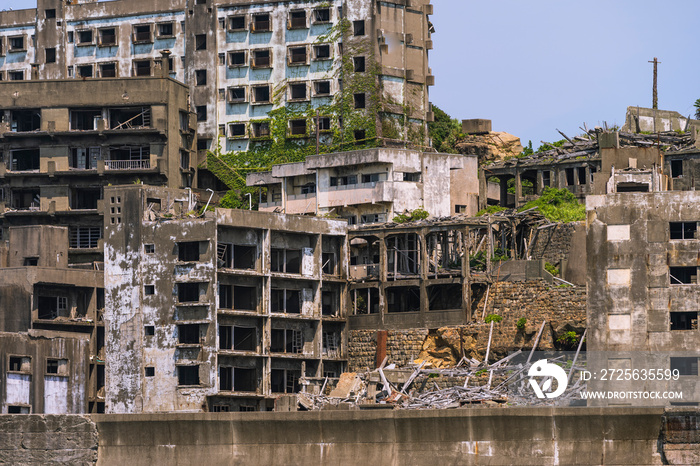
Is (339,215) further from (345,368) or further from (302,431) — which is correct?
(302,431)

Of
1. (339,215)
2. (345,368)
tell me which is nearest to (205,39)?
(339,215)

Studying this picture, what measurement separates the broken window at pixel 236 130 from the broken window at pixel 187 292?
23.7 meters

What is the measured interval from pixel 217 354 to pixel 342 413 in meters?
16.2

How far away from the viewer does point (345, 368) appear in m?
82.2

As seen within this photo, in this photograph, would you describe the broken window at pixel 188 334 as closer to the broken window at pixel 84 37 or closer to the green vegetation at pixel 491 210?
the green vegetation at pixel 491 210

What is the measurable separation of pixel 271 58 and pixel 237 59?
231 centimetres

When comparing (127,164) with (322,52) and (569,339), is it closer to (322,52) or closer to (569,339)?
(322,52)

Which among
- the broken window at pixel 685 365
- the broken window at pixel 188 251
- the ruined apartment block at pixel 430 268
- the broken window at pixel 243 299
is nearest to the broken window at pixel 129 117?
the broken window at pixel 188 251

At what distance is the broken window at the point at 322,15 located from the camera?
100688 millimetres

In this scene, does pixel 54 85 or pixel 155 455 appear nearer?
pixel 155 455

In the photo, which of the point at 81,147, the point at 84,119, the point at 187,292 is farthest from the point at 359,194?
the point at 84,119

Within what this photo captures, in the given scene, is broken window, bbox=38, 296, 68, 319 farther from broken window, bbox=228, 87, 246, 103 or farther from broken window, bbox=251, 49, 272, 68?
broken window, bbox=251, 49, 272, 68

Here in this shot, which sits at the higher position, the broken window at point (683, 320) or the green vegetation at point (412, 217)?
the green vegetation at point (412, 217)

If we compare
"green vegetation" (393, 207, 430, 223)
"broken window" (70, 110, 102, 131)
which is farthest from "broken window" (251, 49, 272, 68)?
"green vegetation" (393, 207, 430, 223)
